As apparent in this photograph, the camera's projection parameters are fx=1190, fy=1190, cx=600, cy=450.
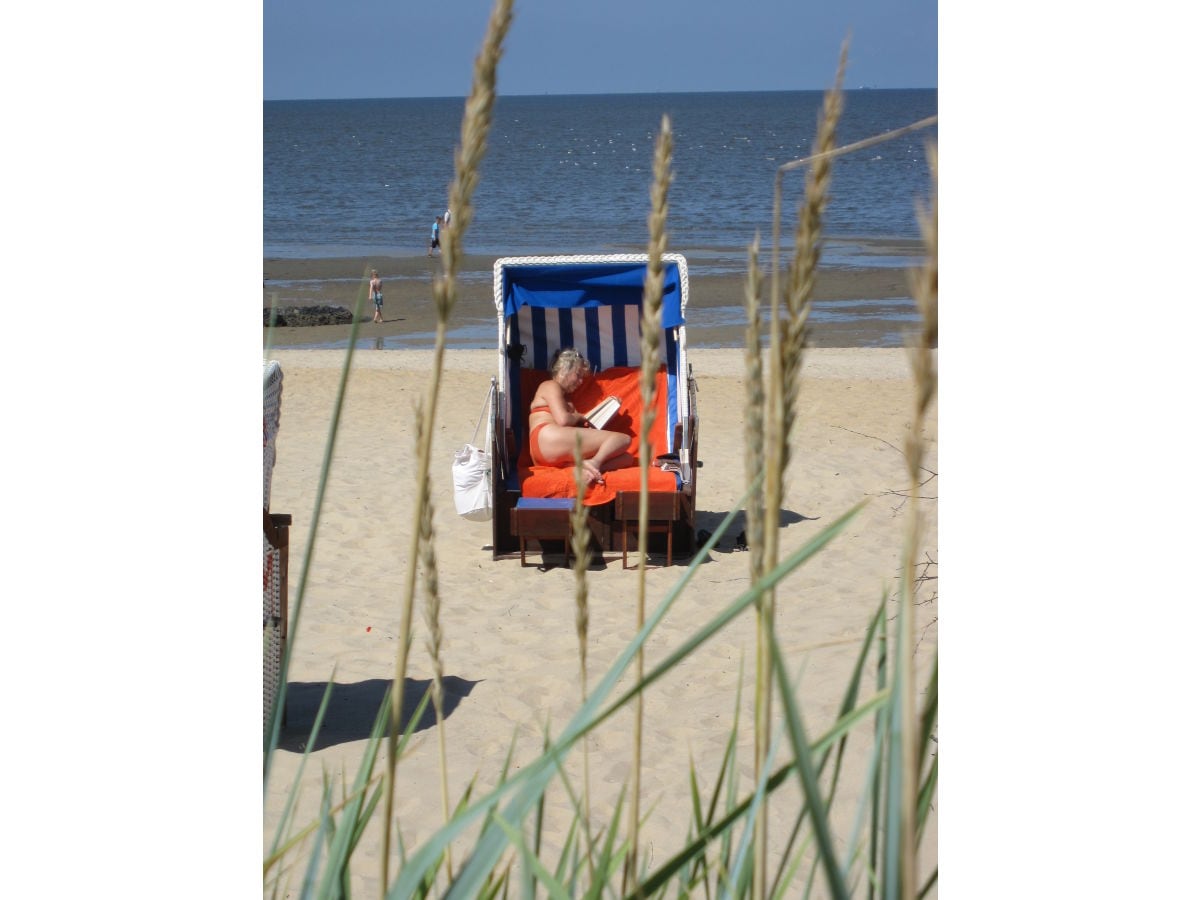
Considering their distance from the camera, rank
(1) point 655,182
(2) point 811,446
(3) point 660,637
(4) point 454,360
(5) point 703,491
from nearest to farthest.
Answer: (1) point 655,182 → (3) point 660,637 → (5) point 703,491 → (2) point 811,446 → (4) point 454,360

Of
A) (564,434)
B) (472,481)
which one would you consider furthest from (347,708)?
(472,481)

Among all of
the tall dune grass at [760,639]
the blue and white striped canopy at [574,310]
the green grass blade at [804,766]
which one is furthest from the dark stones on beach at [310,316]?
the green grass blade at [804,766]

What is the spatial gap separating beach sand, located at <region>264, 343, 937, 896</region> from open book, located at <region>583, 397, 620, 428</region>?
3.02ft

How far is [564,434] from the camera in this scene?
23.0ft

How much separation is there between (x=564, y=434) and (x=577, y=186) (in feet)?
127

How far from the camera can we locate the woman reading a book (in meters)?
7.02

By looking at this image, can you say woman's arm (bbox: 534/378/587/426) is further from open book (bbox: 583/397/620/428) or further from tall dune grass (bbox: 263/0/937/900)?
tall dune grass (bbox: 263/0/937/900)

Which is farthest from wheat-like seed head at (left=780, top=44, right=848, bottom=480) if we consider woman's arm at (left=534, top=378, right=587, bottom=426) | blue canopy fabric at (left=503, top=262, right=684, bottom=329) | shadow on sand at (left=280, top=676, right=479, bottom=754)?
blue canopy fabric at (left=503, top=262, right=684, bottom=329)

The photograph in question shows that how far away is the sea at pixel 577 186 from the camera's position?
2744 cm
